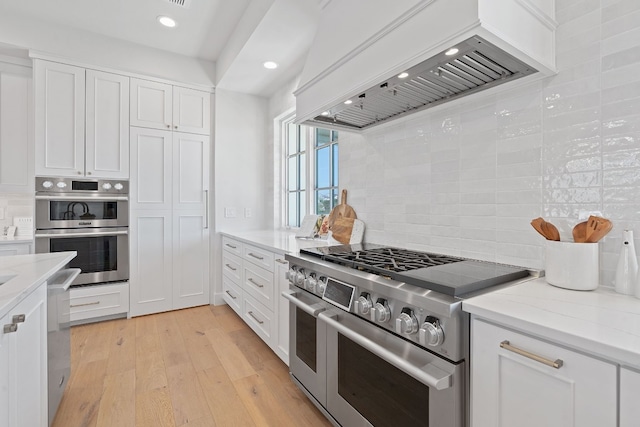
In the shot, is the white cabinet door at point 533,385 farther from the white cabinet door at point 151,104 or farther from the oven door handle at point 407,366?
the white cabinet door at point 151,104

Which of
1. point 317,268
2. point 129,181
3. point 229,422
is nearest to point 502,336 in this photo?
point 317,268

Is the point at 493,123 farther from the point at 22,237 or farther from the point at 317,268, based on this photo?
the point at 22,237

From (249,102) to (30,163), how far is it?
7.49ft

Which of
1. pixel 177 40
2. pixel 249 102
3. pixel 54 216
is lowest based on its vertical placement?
pixel 54 216

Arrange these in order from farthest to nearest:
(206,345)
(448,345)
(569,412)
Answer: (206,345) < (448,345) < (569,412)

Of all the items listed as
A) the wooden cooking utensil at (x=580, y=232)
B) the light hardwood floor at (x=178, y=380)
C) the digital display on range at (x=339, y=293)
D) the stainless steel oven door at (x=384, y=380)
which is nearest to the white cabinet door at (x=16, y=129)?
the light hardwood floor at (x=178, y=380)

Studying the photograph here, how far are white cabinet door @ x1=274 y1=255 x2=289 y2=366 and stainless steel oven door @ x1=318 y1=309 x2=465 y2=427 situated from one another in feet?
1.89

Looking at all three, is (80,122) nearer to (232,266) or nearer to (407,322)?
(232,266)

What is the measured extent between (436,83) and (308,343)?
1510 millimetres

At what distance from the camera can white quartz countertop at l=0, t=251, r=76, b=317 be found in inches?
40.3

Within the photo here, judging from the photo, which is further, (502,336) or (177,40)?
(177,40)

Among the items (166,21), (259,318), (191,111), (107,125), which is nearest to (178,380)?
(259,318)

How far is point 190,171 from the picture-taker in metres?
3.47

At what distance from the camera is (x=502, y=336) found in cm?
88
